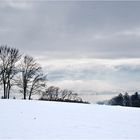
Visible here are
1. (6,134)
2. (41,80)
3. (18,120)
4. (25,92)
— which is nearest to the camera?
(6,134)

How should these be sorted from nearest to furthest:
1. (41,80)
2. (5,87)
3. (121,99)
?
(5,87) < (41,80) < (121,99)

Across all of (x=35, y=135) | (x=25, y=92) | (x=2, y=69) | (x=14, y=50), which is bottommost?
(x=35, y=135)

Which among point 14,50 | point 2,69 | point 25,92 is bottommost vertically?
Answer: point 25,92

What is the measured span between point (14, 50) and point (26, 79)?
729 cm

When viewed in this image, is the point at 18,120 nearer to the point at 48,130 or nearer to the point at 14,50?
the point at 48,130

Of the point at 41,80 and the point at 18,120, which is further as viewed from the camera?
the point at 41,80

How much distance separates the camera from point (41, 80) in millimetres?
81562

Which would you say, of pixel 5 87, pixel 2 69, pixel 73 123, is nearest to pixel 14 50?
pixel 2 69

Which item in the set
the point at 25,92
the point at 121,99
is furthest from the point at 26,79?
the point at 121,99

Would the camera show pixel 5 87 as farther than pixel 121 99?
No

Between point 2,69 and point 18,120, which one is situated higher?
point 2,69

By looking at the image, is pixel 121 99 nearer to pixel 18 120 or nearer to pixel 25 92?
pixel 25 92

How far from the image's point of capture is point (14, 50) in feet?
244

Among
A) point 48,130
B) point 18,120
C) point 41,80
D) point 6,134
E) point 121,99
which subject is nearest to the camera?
point 6,134
